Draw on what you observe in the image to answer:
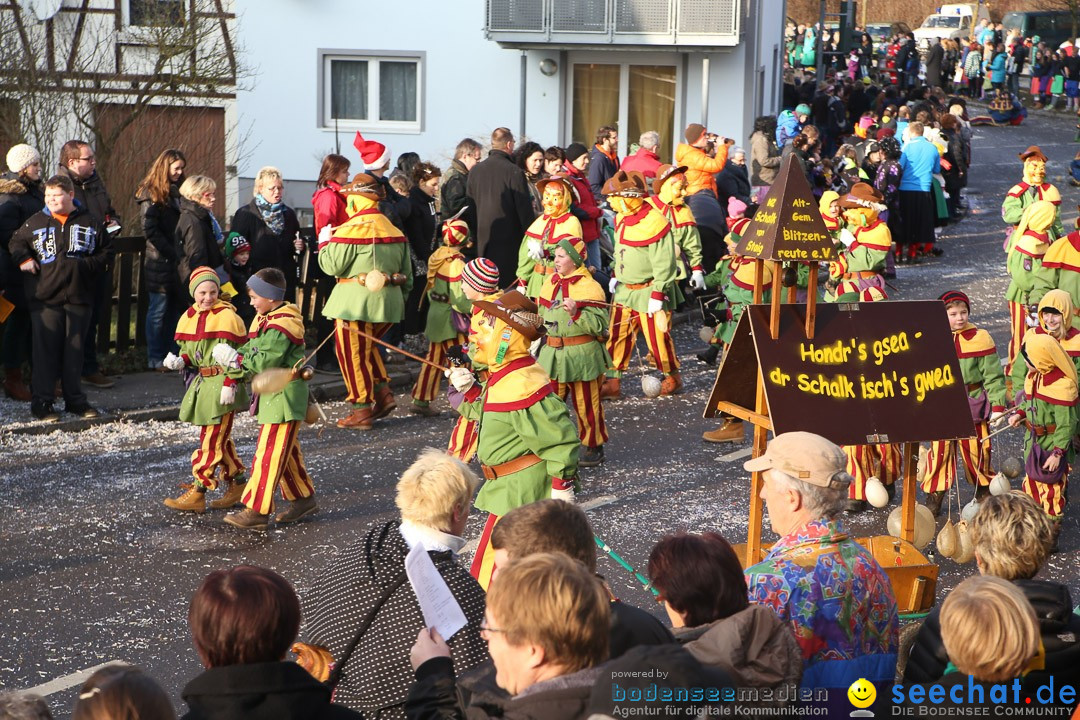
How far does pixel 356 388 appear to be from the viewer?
11.1m

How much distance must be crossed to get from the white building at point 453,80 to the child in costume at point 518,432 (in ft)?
53.3

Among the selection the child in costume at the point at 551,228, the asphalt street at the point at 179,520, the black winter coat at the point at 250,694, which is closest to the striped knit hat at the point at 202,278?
the asphalt street at the point at 179,520

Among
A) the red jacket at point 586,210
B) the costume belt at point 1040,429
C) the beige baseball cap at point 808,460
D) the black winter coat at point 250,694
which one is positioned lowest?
the costume belt at point 1040,429

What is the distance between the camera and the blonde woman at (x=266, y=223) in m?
12.1

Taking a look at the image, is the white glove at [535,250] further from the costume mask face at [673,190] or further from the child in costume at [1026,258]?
the child in costume at [1026,258]

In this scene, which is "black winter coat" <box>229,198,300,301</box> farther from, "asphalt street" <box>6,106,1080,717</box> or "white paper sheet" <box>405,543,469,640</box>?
"white paper sheet" <box>405,543,469,640</box>

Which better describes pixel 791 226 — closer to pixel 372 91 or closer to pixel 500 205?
pixel 500 205

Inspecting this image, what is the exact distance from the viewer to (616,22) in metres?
22.6

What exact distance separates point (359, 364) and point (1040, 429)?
16.7ft

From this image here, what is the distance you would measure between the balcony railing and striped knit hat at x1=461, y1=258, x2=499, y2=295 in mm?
13880

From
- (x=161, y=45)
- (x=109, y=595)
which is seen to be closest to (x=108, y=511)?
(x=109, y=595)

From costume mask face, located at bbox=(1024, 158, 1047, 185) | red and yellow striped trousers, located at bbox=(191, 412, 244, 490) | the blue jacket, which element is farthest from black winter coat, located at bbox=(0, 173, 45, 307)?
the blue jacket

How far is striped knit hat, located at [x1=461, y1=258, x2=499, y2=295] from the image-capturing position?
9.36 metres

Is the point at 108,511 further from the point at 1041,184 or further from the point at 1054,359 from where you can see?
the point at 1041,184
